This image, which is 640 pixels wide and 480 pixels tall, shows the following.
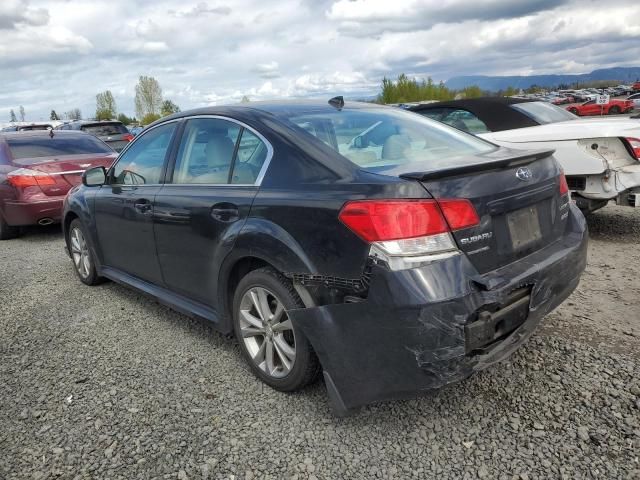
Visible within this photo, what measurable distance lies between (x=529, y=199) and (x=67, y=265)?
5.14 m

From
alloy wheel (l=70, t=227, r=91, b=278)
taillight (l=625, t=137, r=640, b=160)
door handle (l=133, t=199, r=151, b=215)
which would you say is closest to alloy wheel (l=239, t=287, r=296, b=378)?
door handle (l=133, t=199, r=151, b=215)

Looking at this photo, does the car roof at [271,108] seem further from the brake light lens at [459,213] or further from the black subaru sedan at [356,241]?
the brake light lens at [459,213]

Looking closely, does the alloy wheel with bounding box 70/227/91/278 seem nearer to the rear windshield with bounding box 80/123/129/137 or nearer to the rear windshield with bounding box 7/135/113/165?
the rear windshield with bounding box 7/135/113/165

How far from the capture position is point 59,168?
707cm

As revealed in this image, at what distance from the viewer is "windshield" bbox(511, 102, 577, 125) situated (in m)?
6.44

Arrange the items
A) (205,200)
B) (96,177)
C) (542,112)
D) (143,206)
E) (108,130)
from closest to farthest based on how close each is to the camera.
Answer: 1. (205,200)
2. (143,206)
3. (96,177)
4. (542,112)
5. (108,130)

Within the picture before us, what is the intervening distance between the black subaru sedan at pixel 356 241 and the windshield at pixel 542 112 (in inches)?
139

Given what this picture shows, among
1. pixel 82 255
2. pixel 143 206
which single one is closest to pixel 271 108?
pixel 143 206

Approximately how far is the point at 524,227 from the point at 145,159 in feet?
9.09

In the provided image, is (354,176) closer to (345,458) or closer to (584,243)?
(345,458)

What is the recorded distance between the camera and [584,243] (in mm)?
2963

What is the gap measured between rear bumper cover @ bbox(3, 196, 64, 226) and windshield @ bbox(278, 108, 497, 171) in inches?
205

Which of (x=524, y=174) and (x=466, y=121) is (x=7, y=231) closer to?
(x=466, y=121)

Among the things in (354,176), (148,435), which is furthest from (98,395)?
(354,176)
